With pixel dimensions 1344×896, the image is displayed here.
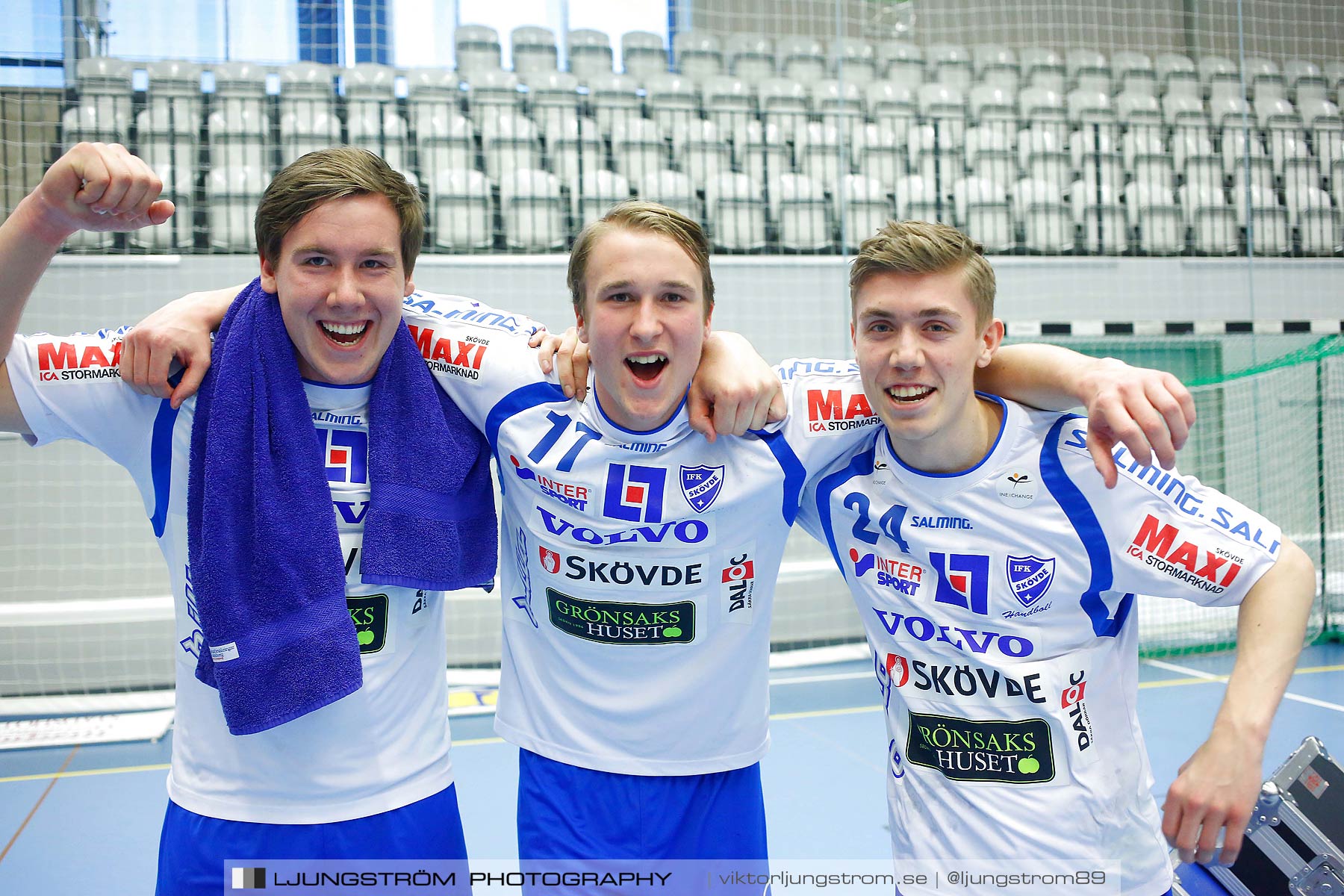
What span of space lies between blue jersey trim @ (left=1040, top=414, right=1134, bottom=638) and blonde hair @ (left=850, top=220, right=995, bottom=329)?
0.29m

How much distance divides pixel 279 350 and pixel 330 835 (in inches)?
33.3

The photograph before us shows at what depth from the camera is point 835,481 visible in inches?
71.3

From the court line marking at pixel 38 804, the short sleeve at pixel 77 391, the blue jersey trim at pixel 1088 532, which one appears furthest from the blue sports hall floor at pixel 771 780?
the short sleeve at pixel 77 391

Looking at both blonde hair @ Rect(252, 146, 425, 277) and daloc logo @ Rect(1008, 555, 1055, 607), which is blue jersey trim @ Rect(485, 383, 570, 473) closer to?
blonde hair @ Rect(252, 146, 425, 277)

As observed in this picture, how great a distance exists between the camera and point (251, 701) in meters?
1.54

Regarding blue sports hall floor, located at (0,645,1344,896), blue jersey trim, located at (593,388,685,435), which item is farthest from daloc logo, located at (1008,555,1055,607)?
blue sports hall floor, located at (0,645,1344,896)

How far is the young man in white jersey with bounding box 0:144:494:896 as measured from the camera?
5.16 feet

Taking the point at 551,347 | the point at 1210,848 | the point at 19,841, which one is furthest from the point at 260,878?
the point at 19,841

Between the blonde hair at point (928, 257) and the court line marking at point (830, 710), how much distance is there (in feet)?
9.39

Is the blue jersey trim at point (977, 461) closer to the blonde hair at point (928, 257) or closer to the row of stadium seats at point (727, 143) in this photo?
the blonde hair at point (928, 257)

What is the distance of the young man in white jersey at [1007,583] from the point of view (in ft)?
5.28

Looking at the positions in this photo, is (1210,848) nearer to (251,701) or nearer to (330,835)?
(330,835)

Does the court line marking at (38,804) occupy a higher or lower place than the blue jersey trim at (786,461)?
lower

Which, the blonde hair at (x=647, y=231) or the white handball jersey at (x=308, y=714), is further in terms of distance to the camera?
the blonde hair at (x=647, y=231)
